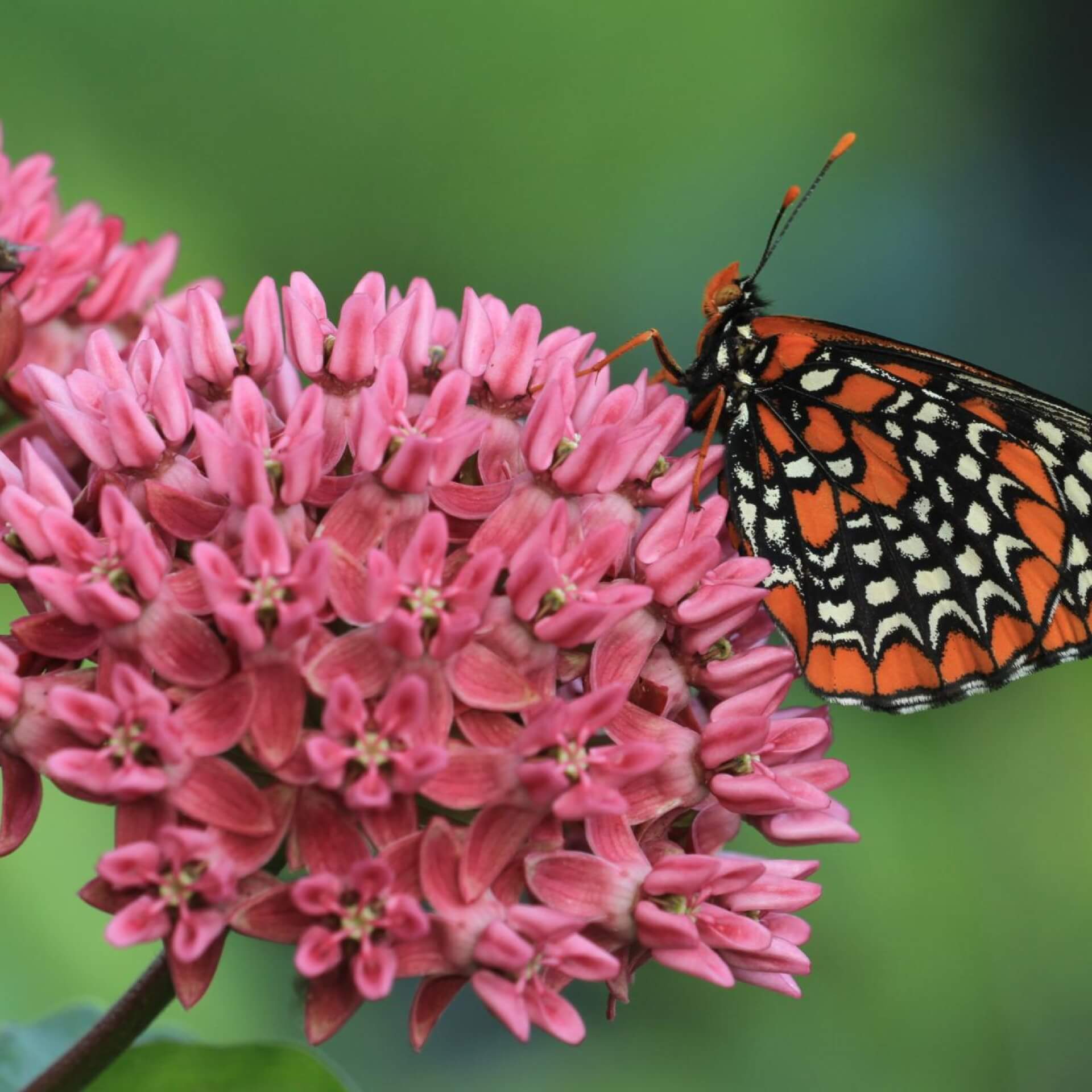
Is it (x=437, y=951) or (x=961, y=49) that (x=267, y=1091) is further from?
(x=961, y=49)

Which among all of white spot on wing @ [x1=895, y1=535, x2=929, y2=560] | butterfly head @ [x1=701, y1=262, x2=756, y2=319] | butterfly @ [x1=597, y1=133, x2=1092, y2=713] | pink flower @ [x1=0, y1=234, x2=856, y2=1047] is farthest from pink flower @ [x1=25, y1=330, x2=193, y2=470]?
white spot on wing @ [x1=895, y1=535, x2=929, y2=560]

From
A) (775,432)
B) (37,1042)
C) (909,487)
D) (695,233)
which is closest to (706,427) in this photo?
(775,432)

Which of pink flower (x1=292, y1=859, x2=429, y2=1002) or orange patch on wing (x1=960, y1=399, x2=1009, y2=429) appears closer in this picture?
pink flower (x1=292, y1=859, x2=429, y2=1002)

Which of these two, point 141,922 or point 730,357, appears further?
point 730,357

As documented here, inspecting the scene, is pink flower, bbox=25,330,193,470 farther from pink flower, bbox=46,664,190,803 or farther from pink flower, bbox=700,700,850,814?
pink flower, bbox=700,700,850,814

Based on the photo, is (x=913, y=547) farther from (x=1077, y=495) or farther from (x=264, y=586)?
(x=264, y=586)

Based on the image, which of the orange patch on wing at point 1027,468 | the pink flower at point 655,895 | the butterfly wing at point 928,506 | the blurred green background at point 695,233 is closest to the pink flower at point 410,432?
the pink flower at point 655,895

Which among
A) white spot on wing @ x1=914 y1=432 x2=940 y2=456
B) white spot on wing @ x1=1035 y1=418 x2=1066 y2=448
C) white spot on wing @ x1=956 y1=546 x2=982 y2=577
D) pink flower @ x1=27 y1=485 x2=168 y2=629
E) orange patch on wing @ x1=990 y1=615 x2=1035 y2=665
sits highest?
white spot on wing @ x1=1035 y1=418 x2=1066 y2=448

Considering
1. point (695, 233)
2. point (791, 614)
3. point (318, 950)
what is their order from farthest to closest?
point (695, 233) < point (791, 614) < point (318, 950)
